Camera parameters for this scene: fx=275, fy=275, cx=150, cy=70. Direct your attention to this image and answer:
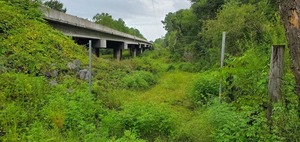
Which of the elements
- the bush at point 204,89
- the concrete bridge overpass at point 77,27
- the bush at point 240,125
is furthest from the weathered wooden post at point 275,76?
the concrete bridge overpass at point 77,27

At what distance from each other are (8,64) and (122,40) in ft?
79.2

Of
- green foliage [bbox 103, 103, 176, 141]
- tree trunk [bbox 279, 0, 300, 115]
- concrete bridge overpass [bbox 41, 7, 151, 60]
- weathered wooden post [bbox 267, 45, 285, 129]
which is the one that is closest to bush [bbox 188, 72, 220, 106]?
green foliage [bbox 103, 103, 176, 141]

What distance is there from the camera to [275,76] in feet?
14.7

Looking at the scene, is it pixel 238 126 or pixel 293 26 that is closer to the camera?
pixel 293 26

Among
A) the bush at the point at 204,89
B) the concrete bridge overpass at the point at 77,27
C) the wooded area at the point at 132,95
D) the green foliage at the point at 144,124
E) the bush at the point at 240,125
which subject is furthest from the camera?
the concrete bridge overpass at the point at 77,27

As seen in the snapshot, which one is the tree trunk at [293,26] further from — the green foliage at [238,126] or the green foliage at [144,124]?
the green foliage at [144,124]

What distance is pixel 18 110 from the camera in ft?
19.5

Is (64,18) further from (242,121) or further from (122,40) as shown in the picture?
(122,40)

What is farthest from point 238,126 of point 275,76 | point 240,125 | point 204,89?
point 204,89

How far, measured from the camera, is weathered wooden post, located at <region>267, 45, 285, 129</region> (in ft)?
14.6

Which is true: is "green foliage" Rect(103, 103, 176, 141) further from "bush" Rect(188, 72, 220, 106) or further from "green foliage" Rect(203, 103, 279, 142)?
"bush" Rect(188, 72, 220, 106)

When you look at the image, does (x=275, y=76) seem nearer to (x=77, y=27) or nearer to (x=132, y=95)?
(x=132, y=95)

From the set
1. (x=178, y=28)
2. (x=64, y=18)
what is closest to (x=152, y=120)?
Result: (x=64, y=18)

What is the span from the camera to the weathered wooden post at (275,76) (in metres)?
4.45
